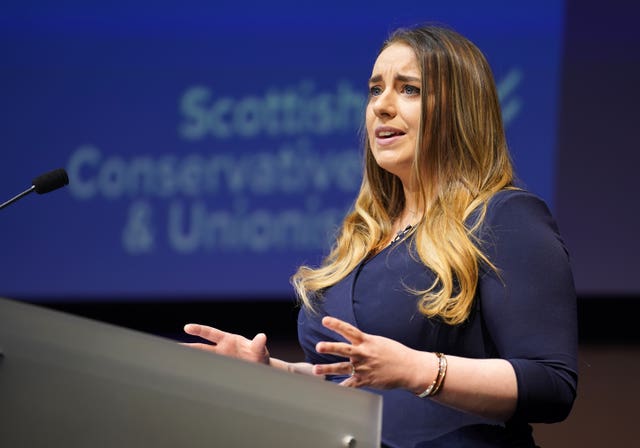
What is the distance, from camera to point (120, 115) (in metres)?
4.19

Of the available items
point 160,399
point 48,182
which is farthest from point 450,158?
point 160,399

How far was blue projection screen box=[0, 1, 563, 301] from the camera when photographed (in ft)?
13.6

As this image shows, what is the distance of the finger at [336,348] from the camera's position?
4.03ft

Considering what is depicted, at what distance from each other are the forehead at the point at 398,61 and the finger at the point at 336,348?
723 mm

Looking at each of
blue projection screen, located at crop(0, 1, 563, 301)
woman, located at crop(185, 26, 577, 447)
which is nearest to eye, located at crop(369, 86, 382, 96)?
woman, located at crop(185, 26, 577, 447)

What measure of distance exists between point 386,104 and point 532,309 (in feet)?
1.81

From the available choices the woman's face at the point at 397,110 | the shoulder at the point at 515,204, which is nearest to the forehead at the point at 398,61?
the woman's face at the point at 397,110

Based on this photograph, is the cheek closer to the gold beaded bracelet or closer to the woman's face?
the woman's face

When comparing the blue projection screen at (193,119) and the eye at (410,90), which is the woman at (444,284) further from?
the blue projection screen at (193,119)

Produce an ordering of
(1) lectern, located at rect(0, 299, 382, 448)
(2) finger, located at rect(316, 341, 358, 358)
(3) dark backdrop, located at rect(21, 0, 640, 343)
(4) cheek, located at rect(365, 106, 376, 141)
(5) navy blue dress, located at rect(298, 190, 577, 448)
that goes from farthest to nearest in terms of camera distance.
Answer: (3) dark backdrop, located at rect(21, 0, 640, 343) < (4) cheek, located at rect(365, 106, 376, 141) < (5) navy blue dress, located at rect(298, 190, 577, 448) < (2) finger, located at rect(316, 341, 358, 358) < (1) lectern, located at rect(0, 299, 382, 448)

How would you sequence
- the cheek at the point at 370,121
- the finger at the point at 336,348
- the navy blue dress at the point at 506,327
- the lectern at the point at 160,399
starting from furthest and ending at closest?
the cheek at the point at 370,121 → the navy blue dress at the point at 506,327 → the finger at the point at 336,348 → the lectern at the point at 160,399

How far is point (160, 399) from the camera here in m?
1.00

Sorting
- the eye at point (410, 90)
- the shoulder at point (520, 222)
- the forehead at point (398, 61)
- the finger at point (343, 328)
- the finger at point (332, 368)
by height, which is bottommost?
the finger at point (332, 368)

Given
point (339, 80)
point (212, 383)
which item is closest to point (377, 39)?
point (339, 80)
